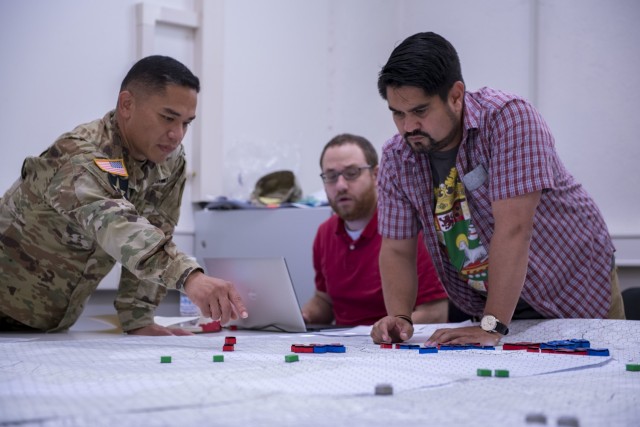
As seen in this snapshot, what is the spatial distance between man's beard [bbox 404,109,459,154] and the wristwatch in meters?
0.44

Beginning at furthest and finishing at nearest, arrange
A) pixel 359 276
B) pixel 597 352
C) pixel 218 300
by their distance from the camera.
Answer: pixel 359 276 < pixel 218 300 < pixel 597 352

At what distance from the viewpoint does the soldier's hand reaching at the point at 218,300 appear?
1673mm

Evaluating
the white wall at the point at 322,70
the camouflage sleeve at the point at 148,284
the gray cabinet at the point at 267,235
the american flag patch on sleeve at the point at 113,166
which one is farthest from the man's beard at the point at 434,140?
the white wall at the point at 322,70

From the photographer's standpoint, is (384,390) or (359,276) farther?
(359,276)

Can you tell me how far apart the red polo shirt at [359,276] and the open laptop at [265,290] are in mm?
412

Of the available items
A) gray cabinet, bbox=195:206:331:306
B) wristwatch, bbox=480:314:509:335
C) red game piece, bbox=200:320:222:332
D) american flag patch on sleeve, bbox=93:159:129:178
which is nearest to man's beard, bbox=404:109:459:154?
wristwatch, bbox=480:314:509:335

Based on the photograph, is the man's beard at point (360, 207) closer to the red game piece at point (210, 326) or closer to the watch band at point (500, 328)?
the red game piece at point (210, 326)

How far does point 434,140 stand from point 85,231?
921 mm

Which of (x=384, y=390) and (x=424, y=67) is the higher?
(x=424, y=67)

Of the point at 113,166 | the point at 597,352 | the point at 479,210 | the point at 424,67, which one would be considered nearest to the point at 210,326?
the point at 113,166

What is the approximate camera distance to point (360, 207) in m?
2.91

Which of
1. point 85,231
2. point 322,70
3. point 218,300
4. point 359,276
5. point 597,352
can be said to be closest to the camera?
point 597,352

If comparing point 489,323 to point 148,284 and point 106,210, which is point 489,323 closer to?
point 106,210

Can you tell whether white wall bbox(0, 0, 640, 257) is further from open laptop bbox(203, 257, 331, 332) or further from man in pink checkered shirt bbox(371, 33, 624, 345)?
man in pink checkered shirt bbox(371, 33, 624, 345)
